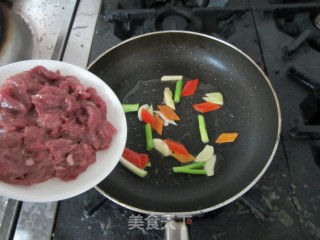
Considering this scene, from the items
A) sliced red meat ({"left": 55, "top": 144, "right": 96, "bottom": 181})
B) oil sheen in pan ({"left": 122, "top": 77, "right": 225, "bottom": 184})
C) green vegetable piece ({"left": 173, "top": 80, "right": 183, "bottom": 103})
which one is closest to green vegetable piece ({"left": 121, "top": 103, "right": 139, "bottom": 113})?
oil sheen in pan ({"left": 122, "top": 77, "right": 225, "bottom": 184})

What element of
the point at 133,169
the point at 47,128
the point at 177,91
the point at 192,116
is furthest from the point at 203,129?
the point at 47,128

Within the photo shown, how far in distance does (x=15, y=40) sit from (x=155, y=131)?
71 centimetres

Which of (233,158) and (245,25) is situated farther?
(245,25)

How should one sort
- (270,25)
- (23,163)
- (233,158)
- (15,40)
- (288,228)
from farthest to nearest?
(270,25) → (15,40) → (233,158) → (288,228) → (23,163)

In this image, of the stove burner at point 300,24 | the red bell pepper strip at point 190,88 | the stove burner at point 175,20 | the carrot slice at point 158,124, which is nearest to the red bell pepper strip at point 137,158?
the carrot slice at point 158,124

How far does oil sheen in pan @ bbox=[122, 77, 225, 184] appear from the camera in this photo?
3.67ft

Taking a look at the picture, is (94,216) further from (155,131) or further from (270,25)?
(270,25)

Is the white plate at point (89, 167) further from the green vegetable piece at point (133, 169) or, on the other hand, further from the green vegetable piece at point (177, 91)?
the green vegetable piece at point (177, 91)

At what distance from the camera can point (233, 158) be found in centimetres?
112

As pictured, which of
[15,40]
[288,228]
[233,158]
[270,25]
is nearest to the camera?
[288,228]

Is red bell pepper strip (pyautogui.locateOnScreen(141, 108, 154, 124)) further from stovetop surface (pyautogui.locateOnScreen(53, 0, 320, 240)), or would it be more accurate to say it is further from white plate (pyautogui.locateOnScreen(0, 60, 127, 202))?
stovetop surface (pyautogui.locateOnScreen(53, 0, 320, 240))

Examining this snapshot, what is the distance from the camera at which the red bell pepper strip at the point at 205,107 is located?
4.09ft

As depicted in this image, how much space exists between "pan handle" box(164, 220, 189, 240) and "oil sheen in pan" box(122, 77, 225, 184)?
256 millimetres

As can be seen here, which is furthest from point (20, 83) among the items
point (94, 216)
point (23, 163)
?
point (94, 216)
